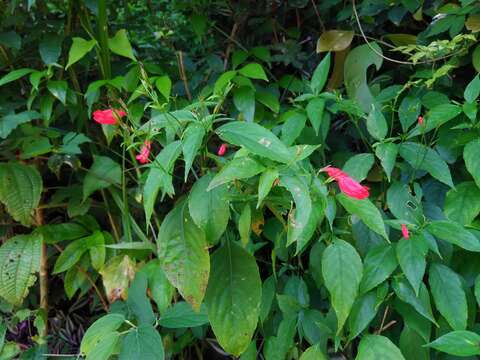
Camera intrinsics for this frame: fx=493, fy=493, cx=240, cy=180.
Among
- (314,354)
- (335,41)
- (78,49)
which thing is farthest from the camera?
(335,41)

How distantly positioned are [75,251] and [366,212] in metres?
0.79

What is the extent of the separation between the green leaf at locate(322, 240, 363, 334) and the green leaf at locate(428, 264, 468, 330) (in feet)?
0.56

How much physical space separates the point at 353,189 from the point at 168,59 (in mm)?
1030

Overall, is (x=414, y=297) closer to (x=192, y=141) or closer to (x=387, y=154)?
(x=387, y=154)

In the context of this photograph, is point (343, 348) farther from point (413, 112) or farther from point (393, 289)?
point (413, 112)

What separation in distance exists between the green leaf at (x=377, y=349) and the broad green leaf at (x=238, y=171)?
36 cm

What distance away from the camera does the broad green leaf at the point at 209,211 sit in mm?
707

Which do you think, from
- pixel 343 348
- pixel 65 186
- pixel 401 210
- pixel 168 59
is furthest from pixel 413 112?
pixel 65 186

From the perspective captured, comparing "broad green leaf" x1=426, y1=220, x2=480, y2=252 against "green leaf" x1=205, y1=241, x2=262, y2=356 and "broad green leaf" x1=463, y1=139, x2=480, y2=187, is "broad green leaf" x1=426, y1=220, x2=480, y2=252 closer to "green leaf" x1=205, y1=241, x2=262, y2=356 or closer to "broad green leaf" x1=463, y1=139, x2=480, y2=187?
"broad green leaf" x1=463, y1=139, x2=480, y2=187

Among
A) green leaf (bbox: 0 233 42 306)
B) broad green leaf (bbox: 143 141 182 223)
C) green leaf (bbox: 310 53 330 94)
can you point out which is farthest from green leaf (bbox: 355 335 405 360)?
green leaf (bbox: 0 233 42 306)

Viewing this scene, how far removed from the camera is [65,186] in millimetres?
1386

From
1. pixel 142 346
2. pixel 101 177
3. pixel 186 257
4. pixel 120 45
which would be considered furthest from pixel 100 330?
pixel 120 45

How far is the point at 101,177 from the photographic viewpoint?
4.05 feet

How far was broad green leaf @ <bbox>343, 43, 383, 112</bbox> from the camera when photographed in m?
1.20
